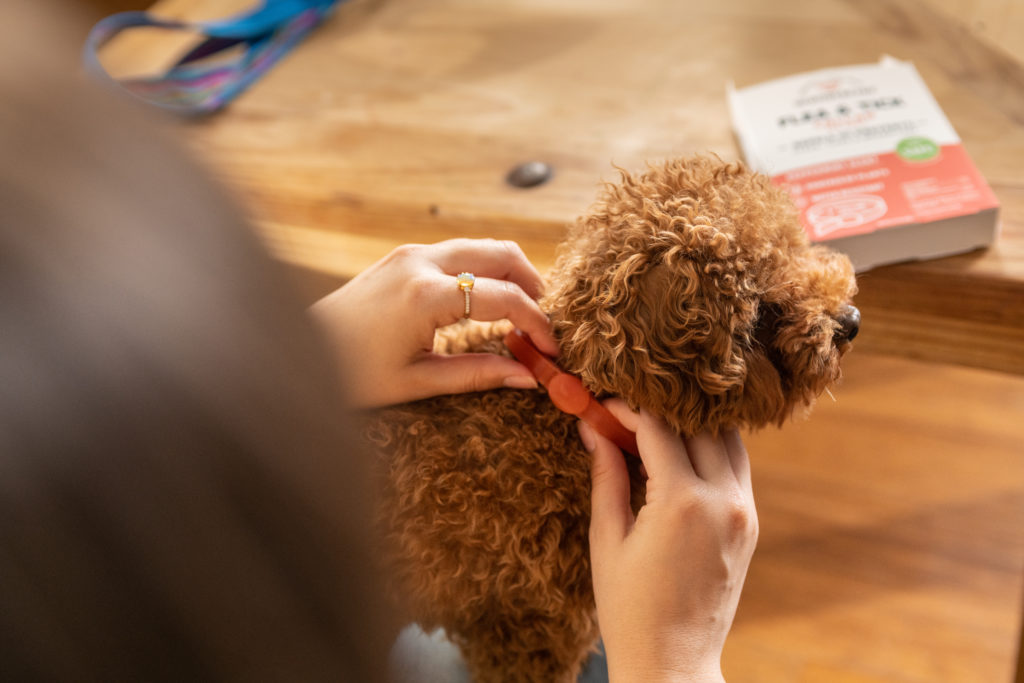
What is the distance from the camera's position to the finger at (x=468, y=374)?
2.47 ft

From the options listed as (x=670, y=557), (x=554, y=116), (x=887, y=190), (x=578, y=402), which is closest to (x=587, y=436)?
(x=578, y=402)

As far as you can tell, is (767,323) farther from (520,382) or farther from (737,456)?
(520,382)

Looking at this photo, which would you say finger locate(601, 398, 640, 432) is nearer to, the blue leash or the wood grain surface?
the wood grain surface

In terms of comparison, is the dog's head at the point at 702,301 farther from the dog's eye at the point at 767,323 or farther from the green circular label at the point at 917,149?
the green circular label at the point at 917,149

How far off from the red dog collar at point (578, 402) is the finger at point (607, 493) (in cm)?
1

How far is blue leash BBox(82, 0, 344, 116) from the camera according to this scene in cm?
132

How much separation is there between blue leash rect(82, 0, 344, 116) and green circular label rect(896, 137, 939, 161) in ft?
3.42

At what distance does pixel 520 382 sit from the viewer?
29.7 inches

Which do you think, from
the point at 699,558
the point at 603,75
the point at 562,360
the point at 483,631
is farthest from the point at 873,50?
the point at 483,631

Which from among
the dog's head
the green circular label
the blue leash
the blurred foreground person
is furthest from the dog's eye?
the blue leash

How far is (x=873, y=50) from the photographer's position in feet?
3.92

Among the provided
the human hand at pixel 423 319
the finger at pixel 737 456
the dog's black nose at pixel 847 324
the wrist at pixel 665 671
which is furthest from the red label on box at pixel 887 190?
the wrist at pixel 665 671

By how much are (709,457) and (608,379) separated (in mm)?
122

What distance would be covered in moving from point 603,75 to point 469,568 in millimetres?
831
